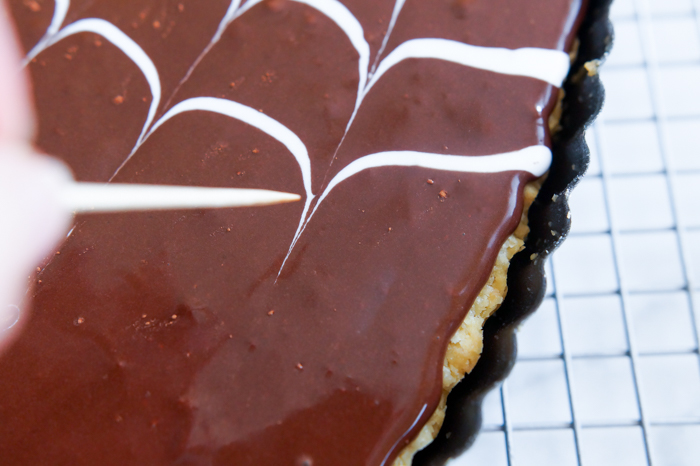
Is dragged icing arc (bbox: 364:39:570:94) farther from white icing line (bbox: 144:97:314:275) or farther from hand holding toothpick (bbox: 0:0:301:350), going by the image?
hand holding toothpick (bbox: 0:0:301:350)

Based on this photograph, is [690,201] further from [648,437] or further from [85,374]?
[85,374]

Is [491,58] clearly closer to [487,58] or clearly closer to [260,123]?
[487,58]

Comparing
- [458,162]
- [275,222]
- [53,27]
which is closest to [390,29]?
[458,162]

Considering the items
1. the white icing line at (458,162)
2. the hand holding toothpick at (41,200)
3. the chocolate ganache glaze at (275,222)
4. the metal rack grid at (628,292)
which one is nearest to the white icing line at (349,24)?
the chocolate ganache glaze at (275,222)

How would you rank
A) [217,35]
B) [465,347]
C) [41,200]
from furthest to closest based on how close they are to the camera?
[217,35], [41,200], [465,347]

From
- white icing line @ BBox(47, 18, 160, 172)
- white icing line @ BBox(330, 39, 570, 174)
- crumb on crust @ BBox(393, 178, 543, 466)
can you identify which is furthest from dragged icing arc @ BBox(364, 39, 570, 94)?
white icing line @ BBox(47, 18, 160, 172)

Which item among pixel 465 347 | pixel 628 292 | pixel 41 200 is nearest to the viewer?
pixel 465 347
